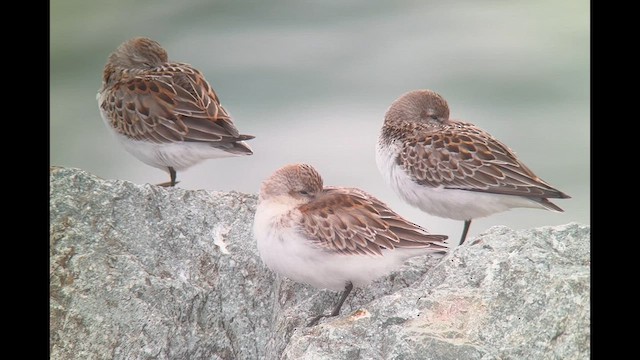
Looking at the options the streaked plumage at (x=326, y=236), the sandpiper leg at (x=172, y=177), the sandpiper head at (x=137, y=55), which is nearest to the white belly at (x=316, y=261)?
the streaked plumage at (x=326, y=236)

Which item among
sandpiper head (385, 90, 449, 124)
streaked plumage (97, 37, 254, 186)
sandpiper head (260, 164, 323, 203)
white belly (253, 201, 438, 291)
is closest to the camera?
white belly (253, 201, 438, 291)

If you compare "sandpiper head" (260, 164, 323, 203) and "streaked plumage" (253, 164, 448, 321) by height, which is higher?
"sandpiper head" (260, 164, 323, 203)

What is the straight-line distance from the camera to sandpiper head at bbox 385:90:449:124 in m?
6.46

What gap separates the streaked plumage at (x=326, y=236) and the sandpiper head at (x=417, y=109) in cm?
126

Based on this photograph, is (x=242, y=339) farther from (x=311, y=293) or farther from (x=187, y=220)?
(x=187, y=220)

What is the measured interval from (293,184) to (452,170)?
127 centimetres

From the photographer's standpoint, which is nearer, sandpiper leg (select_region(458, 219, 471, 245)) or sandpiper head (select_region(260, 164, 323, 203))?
sandpiper head (select_region(260, 164, 323, 203))

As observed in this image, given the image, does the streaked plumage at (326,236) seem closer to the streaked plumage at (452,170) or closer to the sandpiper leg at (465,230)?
the streaked plumage at (452,170)

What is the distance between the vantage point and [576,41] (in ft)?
19.4

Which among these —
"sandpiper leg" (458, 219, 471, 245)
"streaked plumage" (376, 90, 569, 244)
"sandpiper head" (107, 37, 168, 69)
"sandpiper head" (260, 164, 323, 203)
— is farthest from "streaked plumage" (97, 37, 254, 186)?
"sandpiper leg" (458, 219, 471, 245)

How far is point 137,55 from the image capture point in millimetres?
6695

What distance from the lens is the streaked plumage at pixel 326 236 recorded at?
203 inches

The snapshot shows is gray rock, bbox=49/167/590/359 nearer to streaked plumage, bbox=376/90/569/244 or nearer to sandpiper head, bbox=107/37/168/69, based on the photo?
streaked plumage, bbox=376/90/569/244

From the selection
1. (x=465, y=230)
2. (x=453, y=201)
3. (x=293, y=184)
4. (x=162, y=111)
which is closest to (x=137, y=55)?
(x=162, y=111)
